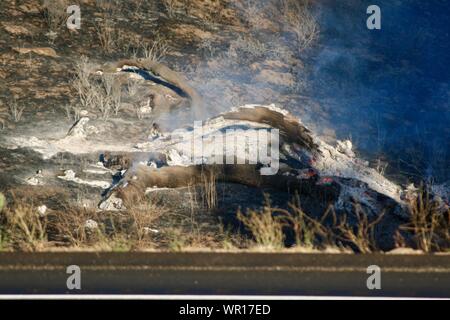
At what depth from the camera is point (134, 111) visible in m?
12.6

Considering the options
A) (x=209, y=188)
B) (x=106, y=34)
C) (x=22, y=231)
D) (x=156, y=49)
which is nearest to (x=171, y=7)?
(x=106, y=34)

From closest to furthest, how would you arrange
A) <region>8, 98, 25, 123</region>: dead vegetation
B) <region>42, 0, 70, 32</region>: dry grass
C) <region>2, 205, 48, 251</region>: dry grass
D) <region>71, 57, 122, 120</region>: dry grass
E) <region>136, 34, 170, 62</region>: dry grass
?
1. <region>2, 205, 48, 251</region>: dry grass
2. <region>8, 98, 25, 123</region>: dead vegetation
3. <region>71, 57, 122, 120</region>: dry grass
4. <region>136, 34, 170, 62</region>: dry grass
5. <region>42, 0, 70, 32</region>: dry grass

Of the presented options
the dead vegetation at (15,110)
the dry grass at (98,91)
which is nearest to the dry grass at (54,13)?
the dry grass at (98,91)

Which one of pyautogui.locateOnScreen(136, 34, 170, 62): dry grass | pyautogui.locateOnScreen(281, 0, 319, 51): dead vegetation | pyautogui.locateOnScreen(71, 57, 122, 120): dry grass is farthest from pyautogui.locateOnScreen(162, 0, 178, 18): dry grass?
pyautogui.locateOnScreen(71, 57, 122, 120): dry grass

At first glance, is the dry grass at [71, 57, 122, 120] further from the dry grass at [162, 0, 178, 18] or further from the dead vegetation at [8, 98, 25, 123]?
the dry grass at [162, 0, 178, 18]

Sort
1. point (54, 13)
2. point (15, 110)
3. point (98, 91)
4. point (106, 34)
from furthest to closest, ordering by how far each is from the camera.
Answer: point (54, 13)
point (106, 34)
point (98, 91)
point (15, 110)

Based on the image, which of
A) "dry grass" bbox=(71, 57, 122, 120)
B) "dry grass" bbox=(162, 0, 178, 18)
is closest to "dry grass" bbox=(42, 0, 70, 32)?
"dry grass" bbox=(71, 57, 122, 120)

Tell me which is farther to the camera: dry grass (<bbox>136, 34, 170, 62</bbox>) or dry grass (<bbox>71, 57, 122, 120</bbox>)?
dry grass (<bbox>136, 34, 170, 62</bbox>)

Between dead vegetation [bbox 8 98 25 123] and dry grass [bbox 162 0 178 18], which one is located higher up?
dry grass [bbox 162 0 178 18]

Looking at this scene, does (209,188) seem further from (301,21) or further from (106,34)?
(301,21)

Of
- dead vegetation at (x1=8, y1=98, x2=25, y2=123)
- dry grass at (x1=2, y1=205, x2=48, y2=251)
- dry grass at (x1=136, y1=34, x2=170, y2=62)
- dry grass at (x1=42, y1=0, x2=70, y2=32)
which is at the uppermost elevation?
dry grass at (x1=42, y1=0, x2=70, y2=32)

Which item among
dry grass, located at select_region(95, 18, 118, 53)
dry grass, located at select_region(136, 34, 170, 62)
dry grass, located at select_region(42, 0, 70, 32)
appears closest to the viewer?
dry grass, located at select_region(136, 34, 170, 62)

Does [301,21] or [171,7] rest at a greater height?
[171,7]
